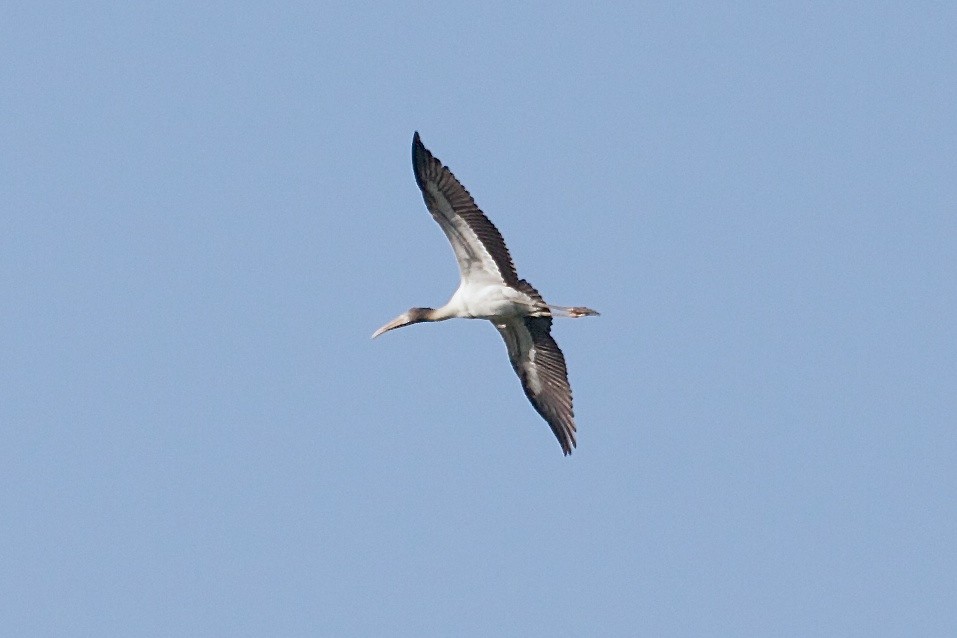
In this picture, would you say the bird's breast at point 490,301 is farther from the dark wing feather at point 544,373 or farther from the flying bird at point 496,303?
the dark wing feather at point 544,373

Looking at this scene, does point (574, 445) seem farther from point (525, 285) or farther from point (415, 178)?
point (415, 178)

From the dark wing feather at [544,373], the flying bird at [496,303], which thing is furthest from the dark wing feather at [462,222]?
the dark wing feather at [544,373]

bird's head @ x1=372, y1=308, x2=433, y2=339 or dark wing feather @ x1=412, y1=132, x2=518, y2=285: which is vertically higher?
dark wing feather @ x1=412, y1=132, x2=518, y2=285

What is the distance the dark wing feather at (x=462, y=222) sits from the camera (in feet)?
94.0

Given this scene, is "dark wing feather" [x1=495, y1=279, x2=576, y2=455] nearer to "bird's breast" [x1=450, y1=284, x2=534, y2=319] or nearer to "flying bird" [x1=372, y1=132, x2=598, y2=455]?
"flying bird" [x1=372, y1=132, x2=598, y2=455]

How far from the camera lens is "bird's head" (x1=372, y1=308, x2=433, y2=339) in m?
31.1

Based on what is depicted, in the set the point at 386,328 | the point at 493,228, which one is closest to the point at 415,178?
the point at 493,228

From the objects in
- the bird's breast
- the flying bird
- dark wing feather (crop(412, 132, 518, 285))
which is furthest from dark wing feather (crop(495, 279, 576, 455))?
dark wing feather (crop(412, 132, 518, 285))

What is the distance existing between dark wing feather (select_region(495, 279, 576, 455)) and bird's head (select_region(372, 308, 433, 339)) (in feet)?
3.86

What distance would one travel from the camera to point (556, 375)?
31438mm

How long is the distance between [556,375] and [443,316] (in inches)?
82.8

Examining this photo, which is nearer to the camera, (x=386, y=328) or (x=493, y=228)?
(x=493, y=228)

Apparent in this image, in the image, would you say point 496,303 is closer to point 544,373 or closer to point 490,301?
point 490,301

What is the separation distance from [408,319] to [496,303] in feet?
5.75
